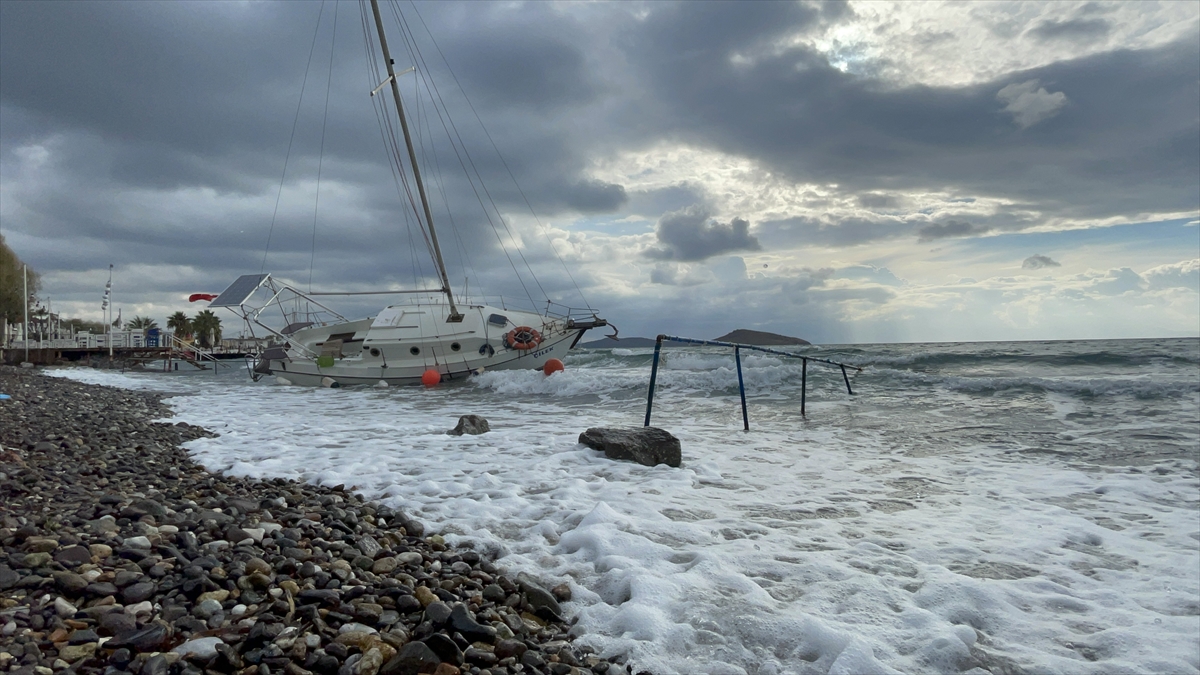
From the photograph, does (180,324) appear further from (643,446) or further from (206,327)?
(643,446)

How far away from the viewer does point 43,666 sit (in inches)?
109

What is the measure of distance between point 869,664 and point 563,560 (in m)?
2.28

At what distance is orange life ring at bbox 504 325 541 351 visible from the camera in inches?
1000

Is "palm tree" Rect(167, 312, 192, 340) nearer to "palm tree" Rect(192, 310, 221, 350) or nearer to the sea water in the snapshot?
"palm tree" Rect(192, 310, 221, 350)

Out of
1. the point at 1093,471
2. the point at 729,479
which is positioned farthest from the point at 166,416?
the point at 1093,471

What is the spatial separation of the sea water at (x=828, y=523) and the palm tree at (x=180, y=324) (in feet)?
317

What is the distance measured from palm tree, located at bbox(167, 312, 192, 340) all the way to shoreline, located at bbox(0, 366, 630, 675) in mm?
105702

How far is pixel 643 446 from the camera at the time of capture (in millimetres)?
8320

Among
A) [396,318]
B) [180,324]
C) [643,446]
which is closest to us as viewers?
[643,446]

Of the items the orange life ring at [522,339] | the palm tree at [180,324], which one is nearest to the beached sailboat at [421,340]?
the orange life ring at [522,339]

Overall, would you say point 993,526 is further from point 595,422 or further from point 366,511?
point 595,422

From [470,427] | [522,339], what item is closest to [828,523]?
[470,427]

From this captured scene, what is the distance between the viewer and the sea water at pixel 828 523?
3684mm

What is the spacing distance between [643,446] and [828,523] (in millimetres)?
2940
